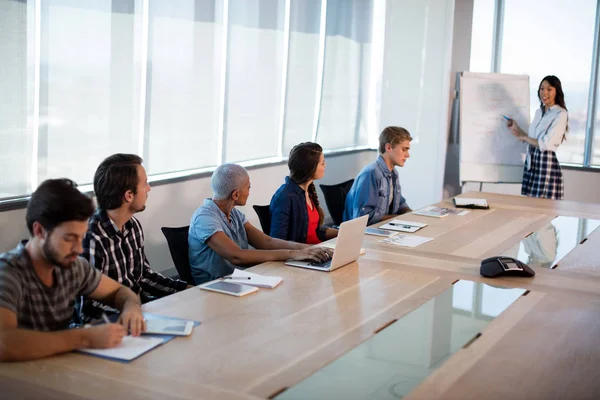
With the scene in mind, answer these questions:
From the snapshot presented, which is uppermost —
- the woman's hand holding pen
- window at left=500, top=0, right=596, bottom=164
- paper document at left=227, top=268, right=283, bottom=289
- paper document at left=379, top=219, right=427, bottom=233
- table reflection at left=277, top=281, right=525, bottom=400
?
window at left=500, top=0, right=596, bottom=164

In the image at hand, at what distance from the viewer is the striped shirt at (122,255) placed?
10.5 ft

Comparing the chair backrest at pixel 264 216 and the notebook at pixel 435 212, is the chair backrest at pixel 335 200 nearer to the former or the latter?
the notebook at pixel 435 212

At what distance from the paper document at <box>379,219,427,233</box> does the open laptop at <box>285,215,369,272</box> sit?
0.93 meters

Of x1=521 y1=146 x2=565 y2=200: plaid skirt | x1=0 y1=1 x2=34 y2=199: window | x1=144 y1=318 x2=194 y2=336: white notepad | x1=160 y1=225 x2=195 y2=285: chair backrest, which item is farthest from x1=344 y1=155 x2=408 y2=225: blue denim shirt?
x1=521 y1=146 x2=565 y2=200: plaid skirt

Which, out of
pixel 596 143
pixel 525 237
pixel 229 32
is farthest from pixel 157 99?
pixel 596 143

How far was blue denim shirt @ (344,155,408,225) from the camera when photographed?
5.35 m

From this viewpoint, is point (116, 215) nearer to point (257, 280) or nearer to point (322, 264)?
point (257, 280)

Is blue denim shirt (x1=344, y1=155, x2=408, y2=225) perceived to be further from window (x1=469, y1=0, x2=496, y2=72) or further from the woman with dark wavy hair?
window (x1=469, y1=0, x2=496, y2=72)

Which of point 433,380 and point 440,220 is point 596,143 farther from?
point 433,380

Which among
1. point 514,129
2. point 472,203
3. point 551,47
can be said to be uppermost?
point 551,47

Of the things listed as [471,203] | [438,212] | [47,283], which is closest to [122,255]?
[47,283]

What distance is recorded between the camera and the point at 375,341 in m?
2.61

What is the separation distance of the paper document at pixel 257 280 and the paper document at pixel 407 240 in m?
1.08

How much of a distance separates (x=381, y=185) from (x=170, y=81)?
192 cm
